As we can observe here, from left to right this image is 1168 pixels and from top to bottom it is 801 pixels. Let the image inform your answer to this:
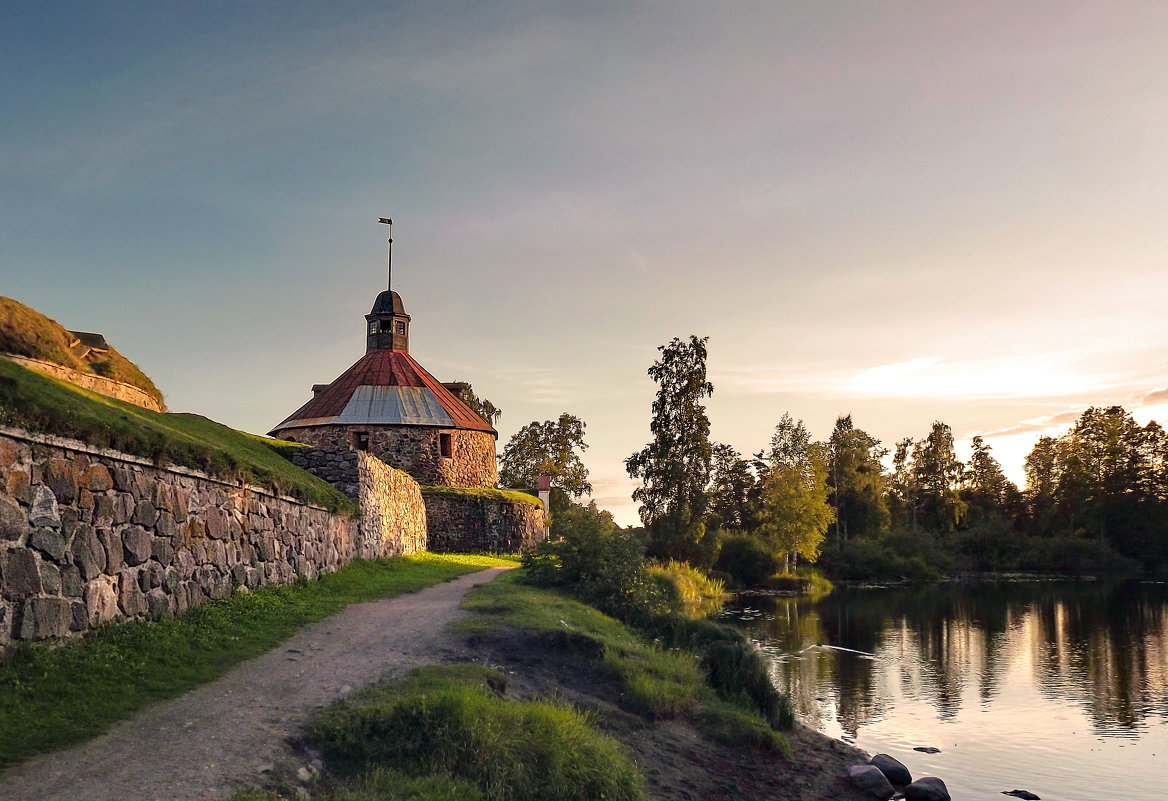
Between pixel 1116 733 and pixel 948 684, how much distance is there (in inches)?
190

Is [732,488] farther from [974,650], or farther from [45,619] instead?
[45,619]

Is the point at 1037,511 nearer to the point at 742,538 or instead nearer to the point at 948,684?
the point at 742,538

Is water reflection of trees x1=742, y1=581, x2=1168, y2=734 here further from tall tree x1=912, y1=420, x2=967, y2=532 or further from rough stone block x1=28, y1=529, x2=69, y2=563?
tall tree x1=912, y1=420, x2=967, y2=532

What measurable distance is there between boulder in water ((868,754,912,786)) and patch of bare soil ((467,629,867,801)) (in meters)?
0.26

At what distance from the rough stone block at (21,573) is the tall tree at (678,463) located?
39756mm

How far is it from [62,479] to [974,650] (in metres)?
25.6

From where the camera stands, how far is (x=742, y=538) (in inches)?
2105

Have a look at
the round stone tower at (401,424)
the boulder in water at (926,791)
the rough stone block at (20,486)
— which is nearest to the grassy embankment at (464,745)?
the boulder in water at (926,791)

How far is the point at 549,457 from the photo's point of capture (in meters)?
62.9

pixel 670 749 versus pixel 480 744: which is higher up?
pixel 480 744

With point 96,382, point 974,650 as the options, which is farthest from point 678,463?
point 96,382

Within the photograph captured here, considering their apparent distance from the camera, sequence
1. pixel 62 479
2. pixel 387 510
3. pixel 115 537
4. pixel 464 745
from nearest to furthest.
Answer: pixel 464 745 → pixel 62 479 → pixel 115 537 → pixel 387 510

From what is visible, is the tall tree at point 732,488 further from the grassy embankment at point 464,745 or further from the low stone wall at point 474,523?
the grassy embankment at point 464,745

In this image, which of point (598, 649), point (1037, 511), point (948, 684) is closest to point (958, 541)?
point (1037, 511)
